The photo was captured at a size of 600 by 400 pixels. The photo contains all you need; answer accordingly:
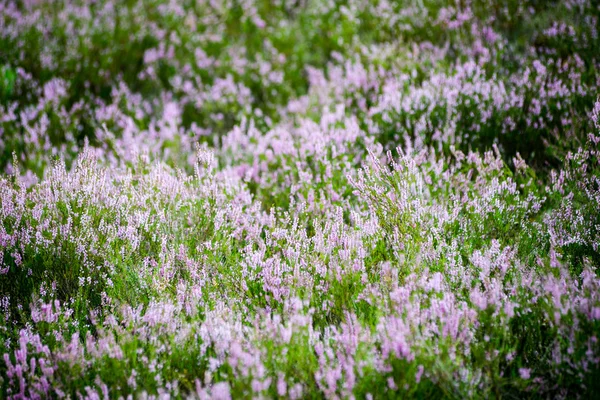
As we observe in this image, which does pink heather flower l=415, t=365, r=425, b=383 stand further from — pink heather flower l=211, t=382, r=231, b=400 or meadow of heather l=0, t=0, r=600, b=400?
pink heather flower l=211, t=382, r=231, b=400

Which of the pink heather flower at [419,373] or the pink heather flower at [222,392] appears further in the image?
the pink heather flower at [419,373]

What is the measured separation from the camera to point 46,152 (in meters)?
3.89

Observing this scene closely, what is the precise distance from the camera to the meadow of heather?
70.5 inches

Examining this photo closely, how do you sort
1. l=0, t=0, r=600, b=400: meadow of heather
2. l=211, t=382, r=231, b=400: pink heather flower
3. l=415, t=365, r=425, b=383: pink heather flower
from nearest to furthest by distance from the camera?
1. l=211, t=382, r=231, b=400: pink heather flower
2. l=415, t=365, r=425, b=383: pink heather flower
3. l=0, t=0, r=600, b=400: meadow of heather

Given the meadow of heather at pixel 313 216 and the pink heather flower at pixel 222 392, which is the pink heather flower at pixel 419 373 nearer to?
the meadow of heather at pixel 313 216

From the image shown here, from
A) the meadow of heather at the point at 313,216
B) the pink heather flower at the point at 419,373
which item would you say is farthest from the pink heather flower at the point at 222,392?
the pink heather flower at the point at 419,373

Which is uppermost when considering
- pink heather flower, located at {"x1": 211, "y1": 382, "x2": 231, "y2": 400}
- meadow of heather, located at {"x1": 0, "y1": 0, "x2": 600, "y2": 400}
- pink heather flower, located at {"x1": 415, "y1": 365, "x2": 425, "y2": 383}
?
meadow of heather, located at {"x1": 0, "y1": 0, "x2": 600, "y2": 400}

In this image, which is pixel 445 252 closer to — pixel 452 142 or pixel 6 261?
pixel 452 142

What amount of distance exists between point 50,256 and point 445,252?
6.39ft

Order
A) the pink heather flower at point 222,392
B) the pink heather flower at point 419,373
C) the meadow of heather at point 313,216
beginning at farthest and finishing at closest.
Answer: the meadow of heather at point 313,216, the pink heather flower at point 419,373, the pink heather flower at point 222,392

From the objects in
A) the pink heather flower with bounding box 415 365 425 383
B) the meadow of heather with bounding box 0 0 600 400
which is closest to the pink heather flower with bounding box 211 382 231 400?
the meadow of heather with bounding box 0 0 600 400

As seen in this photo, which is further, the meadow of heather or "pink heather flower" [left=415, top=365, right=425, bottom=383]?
the meadow of heather

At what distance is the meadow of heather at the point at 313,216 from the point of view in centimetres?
179

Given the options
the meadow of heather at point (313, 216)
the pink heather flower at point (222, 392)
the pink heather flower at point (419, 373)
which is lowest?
the pink heather flower at point (419, 373)
